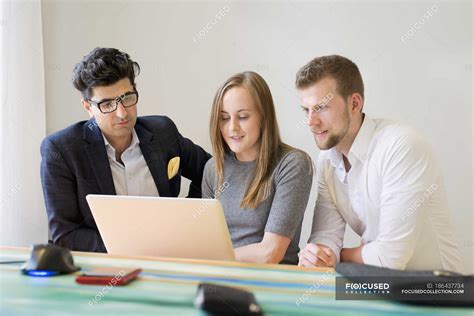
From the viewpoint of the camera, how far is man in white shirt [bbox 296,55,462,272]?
144 centimetres

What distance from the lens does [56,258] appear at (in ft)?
3.27

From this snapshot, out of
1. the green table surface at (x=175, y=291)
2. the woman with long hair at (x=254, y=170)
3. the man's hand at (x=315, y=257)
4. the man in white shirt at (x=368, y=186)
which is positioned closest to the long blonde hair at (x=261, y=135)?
the woman with long hair at (x=254, y=170)

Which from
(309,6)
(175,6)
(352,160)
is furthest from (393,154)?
(175,6)

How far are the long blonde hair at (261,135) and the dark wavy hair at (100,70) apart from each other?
14.6 inches

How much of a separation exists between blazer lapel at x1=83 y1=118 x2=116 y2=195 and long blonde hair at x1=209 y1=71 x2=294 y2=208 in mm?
378

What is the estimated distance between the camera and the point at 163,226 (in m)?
1.18

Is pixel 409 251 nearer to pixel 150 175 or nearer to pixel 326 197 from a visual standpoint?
pixel 326 197

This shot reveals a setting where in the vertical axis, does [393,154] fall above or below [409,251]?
above

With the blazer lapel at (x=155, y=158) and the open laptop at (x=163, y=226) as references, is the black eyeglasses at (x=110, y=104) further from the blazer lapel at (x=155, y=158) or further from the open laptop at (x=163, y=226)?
the open laptop at (x=163, y=226)

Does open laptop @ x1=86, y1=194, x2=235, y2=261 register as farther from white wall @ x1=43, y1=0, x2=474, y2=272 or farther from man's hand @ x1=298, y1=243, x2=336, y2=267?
white wall @ x1=43, y1=0, x2=474, y2=272

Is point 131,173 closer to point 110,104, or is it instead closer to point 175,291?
point 110,104

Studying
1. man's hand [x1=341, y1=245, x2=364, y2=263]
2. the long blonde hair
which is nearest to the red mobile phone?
the long blonde hair

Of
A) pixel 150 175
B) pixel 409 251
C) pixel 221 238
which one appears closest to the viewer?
pixel 221 238

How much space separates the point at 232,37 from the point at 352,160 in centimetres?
103
